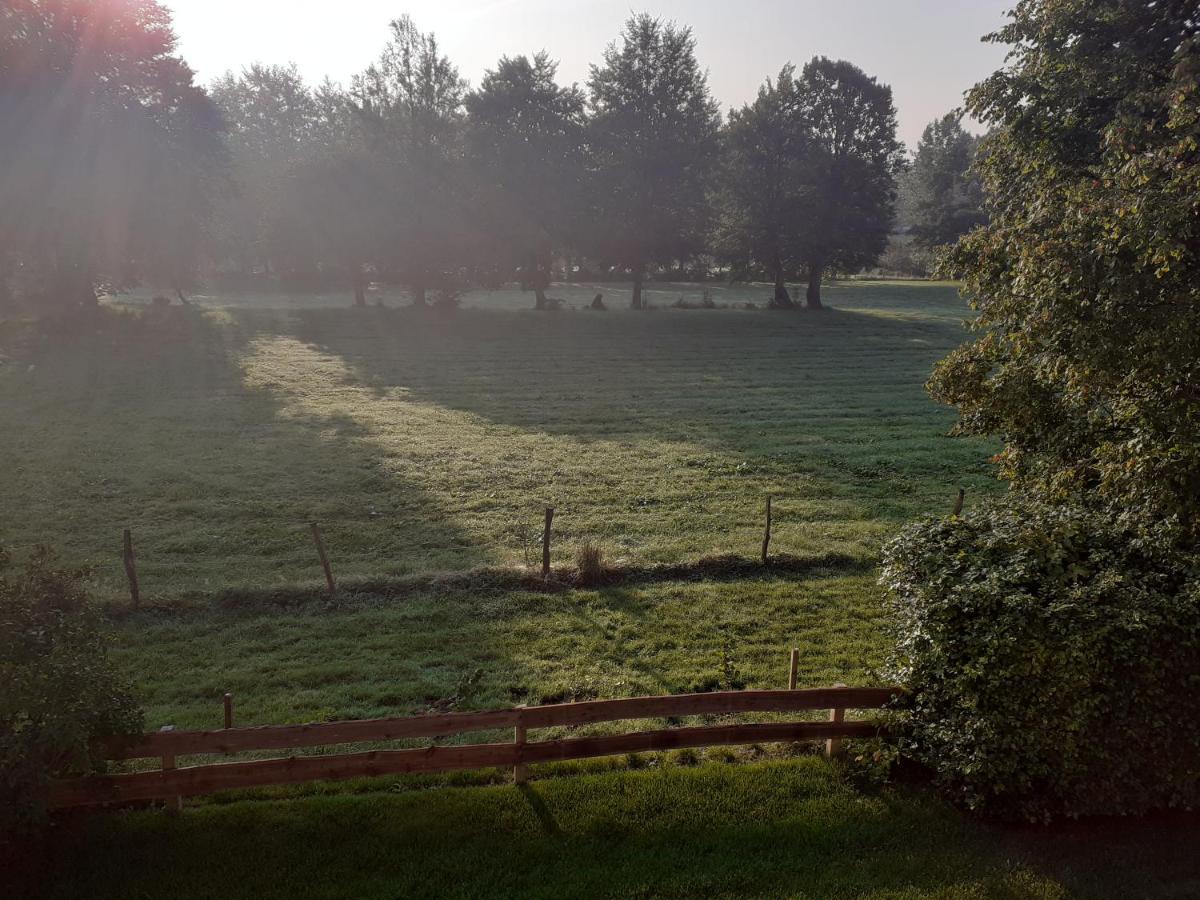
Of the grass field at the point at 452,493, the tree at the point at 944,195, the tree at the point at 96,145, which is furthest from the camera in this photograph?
the tree at the point at 944,195

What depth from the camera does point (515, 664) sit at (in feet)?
37.5

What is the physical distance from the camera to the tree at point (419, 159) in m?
49.2

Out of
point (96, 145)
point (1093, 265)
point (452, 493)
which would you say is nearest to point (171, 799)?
point (1093, 265)

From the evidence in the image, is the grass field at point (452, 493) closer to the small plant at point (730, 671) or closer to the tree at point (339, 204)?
the small plant at point (730, 671)

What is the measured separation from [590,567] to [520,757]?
6507 mm

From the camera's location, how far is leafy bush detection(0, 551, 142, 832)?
6.26 meters

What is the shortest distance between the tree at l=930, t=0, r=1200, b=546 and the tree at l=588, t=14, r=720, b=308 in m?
39.9

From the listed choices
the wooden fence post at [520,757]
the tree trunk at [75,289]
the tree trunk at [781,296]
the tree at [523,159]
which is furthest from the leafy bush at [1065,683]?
the tree trunk at [781,296]

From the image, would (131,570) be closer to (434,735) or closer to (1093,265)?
(434,735)

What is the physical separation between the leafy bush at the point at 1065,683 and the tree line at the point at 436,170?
1615 inches

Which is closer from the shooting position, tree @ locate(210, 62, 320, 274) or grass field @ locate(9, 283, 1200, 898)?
grass field @ locate(9, 283, 1200, 898)

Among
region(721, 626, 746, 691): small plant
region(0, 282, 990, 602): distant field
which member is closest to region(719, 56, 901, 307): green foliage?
region(0, 282, 990, 602): distant field

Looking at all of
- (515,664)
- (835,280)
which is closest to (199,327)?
(515,664)

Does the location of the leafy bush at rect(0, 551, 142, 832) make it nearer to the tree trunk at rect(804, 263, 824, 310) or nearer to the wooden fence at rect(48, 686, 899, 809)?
the wooden fence at rect(48, 686, 899, 809)
